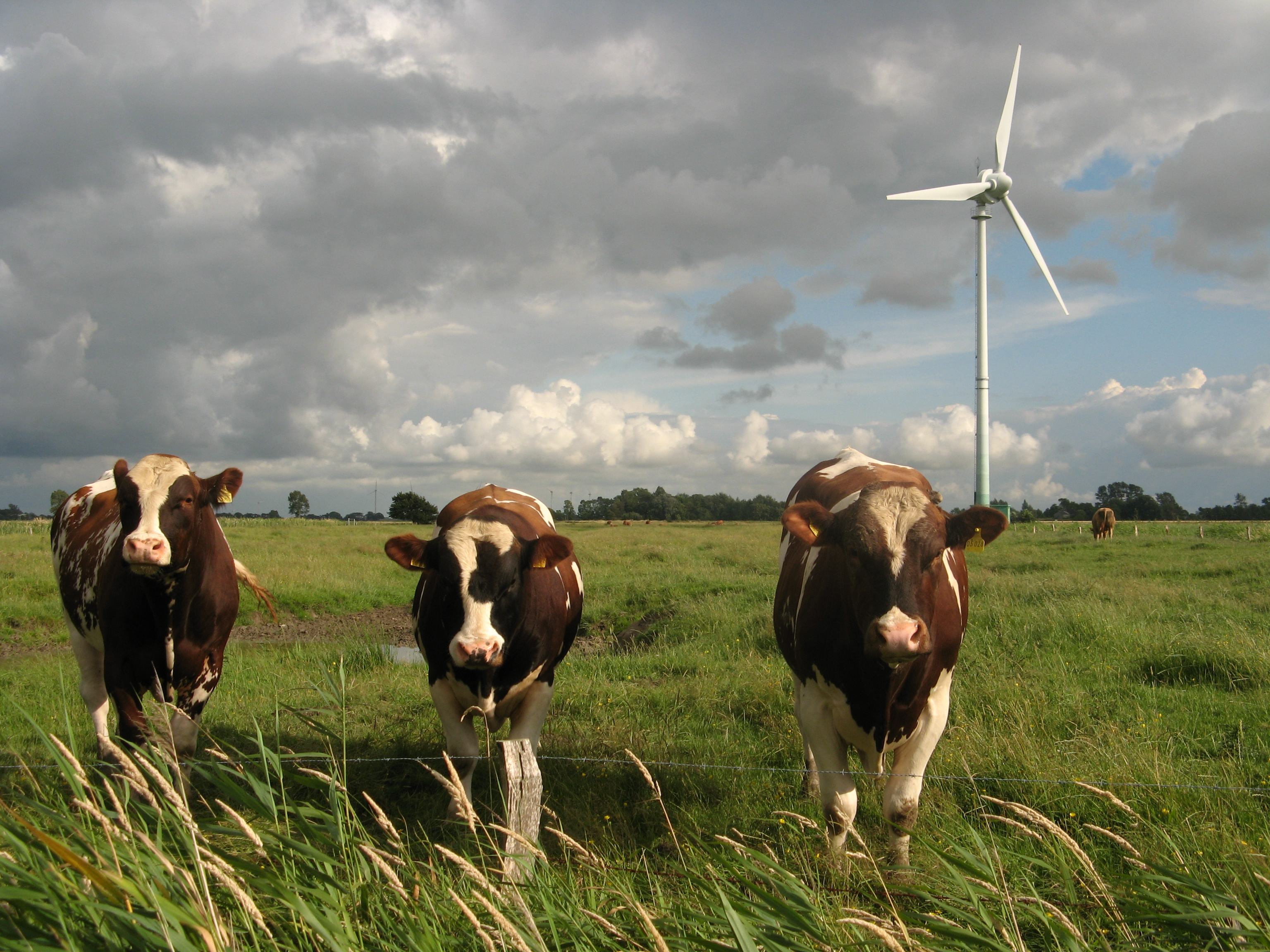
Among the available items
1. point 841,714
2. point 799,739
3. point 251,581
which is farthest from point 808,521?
point 251,581

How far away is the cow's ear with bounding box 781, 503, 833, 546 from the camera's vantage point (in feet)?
14.7

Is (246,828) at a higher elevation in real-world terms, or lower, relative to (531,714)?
higher

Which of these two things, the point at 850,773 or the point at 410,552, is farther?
the point at 410,552

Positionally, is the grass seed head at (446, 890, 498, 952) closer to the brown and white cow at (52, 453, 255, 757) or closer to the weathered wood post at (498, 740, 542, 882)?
the weathered wood post at (498, 740, 542, 882)

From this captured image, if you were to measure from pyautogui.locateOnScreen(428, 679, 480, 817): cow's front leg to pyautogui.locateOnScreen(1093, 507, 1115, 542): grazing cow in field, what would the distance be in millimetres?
34501

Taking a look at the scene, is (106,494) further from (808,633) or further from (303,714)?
(808,633)

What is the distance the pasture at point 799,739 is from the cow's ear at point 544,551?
1414 millimetres

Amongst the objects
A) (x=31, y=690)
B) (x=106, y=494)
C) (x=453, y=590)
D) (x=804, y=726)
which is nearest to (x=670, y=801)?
(x=804, y=726)

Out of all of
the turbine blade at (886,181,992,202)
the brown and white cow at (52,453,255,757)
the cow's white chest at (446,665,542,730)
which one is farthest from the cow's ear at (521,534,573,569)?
the turbine blade at (886,181,992,202)

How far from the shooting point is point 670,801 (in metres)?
5.57

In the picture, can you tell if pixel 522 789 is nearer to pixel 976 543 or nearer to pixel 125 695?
pixel 976 543

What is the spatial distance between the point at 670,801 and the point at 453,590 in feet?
6.63

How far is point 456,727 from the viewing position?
17.7 feet

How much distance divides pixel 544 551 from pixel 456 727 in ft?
4.15
